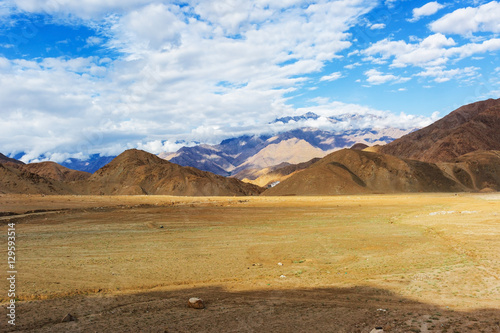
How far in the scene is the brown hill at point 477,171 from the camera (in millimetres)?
105812

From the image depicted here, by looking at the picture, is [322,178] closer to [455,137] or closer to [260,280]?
[260,280]

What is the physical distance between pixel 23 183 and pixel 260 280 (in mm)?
86436

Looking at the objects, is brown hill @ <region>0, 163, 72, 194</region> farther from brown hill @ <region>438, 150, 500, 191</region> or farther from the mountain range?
brown hill @ <region>438, 150, 500, 191</region>

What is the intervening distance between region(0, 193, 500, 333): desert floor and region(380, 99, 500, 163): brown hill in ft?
415

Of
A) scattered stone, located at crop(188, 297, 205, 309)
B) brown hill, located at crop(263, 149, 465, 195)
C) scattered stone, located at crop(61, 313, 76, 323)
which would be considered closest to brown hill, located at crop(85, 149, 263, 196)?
brown hill, located at crop(263, 149, 465, 195)

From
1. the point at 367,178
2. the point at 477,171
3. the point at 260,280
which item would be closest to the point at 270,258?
the point at 260,280

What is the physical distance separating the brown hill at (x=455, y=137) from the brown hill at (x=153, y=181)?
80.9 metres

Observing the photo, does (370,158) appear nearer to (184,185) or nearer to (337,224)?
(184,185)

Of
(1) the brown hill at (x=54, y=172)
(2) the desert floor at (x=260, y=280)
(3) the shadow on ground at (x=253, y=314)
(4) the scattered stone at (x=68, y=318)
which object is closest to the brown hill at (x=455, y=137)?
(2) the desert floor at (x=260, y=280)

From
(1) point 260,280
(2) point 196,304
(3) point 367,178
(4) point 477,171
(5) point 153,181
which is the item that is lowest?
(1) point 260,280

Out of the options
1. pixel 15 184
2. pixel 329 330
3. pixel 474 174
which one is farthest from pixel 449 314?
pixel 474 174

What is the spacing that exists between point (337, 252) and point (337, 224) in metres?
13.4

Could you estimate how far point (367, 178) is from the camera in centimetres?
9738

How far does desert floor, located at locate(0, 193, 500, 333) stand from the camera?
10273 millimetres
